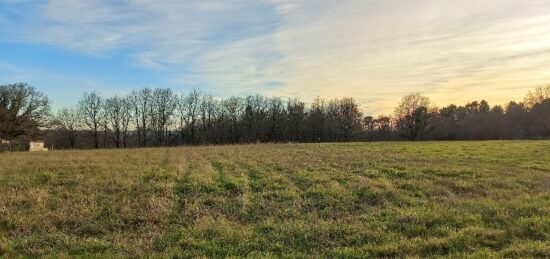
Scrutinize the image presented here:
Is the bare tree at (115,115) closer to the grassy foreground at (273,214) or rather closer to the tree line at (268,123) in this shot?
the tree line at (268,123)

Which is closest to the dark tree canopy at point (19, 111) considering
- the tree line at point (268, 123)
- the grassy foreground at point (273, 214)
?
the tree line at point (268, 123)

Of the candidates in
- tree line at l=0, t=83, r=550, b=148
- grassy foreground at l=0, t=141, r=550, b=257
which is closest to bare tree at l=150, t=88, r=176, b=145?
tree line at l=0, t=83, r=550, b=148

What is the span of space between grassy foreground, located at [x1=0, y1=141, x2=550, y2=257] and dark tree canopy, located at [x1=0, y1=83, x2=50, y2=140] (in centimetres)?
5674

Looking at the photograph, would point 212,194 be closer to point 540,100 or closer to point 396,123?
point 396,123

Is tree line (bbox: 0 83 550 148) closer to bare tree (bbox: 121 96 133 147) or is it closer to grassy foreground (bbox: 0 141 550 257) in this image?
bare tree (bbox: 121 96 133 147)

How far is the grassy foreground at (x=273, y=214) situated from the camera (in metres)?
7.95

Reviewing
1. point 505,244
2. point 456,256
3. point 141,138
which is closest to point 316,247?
point 456,256

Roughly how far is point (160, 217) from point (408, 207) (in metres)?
6.89

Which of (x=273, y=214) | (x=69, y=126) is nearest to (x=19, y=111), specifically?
(x=69, y=126)

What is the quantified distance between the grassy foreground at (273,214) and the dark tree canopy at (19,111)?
186ft

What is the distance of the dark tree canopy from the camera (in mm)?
64750

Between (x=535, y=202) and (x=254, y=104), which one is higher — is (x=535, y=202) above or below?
below

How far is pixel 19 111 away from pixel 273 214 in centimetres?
7318

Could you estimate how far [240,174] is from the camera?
1809 centimetres
